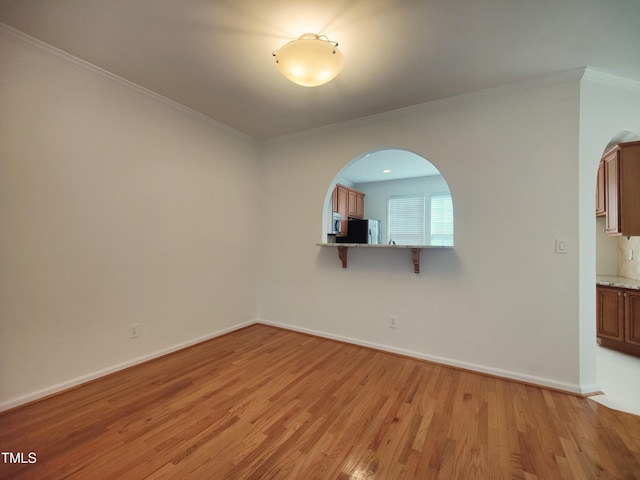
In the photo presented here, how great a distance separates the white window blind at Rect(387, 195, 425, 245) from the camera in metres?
6.01

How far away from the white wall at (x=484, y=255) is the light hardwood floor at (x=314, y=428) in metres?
0.33

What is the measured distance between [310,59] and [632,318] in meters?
4.30

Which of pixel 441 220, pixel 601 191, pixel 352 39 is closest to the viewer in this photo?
pixel 352 39

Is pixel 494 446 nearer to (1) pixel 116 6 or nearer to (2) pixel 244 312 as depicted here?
(2) pixel 244 312

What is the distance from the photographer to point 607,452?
159cm

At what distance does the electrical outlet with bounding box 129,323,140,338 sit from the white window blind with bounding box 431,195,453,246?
5347 millimetres

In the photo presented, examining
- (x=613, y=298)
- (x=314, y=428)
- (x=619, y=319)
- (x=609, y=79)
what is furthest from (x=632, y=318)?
(x=314, y=428)

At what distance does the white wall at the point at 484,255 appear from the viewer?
2316 millimetres

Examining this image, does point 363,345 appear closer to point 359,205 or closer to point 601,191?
point 601,191

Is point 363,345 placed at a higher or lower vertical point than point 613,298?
lower

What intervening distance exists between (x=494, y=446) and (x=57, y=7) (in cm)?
387

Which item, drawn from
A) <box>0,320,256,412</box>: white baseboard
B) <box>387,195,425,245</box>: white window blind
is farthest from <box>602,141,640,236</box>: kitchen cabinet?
<box>0,320,256,412</box>: white baseboard

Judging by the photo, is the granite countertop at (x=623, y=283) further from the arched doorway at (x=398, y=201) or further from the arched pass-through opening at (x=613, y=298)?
the arched doorway at (x=398, y=201)

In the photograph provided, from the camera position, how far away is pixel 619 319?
312 centimetres
